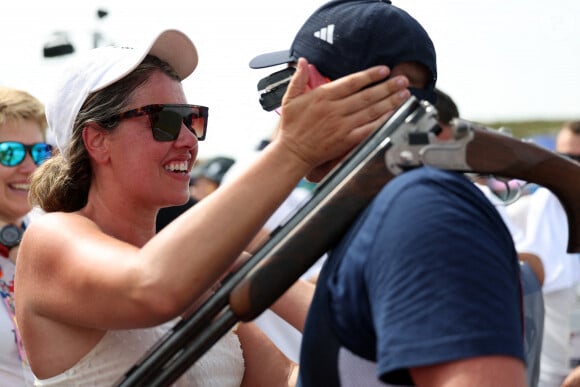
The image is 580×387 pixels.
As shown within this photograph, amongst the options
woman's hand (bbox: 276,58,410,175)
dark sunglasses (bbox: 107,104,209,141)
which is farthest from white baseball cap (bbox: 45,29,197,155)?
woman's hand (bbox: 276,58,410,175)

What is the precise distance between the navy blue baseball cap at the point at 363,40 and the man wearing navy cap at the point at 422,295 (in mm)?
406

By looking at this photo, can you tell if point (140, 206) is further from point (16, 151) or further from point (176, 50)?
point (16, 151)

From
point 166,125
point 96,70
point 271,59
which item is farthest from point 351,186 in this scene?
point 96,70

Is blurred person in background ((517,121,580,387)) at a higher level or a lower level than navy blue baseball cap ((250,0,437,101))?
lower

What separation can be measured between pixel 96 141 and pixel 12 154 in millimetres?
2325

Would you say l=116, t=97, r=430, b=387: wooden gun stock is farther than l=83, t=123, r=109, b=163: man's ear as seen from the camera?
No

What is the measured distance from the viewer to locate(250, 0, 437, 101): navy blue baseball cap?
1974mm

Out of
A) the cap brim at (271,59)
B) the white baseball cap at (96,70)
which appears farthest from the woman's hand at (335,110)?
the white baseball cap at (96,70)

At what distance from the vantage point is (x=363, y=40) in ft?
6.48

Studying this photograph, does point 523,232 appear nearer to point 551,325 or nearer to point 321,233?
point 551,325

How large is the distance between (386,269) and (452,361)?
7.6 inches

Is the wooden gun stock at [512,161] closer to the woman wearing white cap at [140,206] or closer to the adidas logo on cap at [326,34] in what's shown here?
the woman wearing white cap at [140,206]

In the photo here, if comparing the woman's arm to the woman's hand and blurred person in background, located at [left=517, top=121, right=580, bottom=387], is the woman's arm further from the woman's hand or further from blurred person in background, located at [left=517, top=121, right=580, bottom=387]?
blurred person in background, located at [left=517, top=121, right=580, bottom=387]

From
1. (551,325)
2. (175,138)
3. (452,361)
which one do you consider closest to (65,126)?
(175,138)
